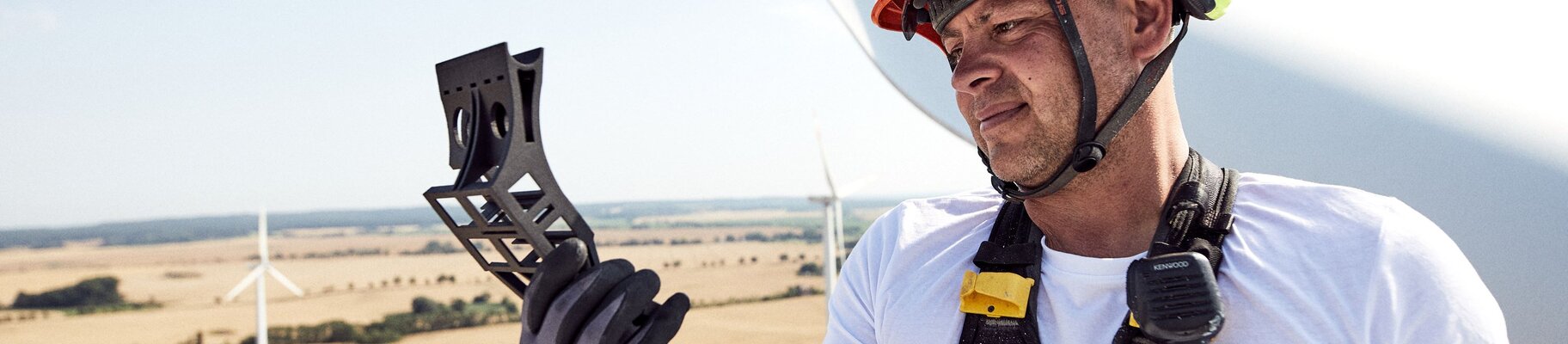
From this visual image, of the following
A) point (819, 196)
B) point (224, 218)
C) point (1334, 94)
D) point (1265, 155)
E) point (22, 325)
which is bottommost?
point (224, 218)

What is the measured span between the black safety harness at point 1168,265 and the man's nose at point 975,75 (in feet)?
1.43

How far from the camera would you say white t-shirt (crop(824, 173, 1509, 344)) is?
2.45m

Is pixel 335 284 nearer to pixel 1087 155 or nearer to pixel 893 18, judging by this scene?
pixel 893 18

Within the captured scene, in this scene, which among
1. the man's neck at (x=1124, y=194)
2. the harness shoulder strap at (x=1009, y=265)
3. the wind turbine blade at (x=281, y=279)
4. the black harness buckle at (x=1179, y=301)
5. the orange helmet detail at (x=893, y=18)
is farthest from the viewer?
the wind turbine blade at (x=281, y=279)

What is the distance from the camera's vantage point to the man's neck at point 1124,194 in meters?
2.97

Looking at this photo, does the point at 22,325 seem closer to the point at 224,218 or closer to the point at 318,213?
the point at 318,213

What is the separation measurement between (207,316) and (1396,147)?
211 ft

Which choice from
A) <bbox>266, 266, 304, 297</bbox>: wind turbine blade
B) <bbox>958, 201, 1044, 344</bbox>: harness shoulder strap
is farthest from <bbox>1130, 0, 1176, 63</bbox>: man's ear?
<bbox>266, 266, 304, 297</bbox>: wind turbine blade

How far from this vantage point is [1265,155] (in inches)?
223

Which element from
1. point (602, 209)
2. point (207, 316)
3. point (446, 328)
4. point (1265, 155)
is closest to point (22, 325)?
point (207, 316)

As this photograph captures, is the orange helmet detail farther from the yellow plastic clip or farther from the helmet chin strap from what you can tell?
the yellow plastic clip

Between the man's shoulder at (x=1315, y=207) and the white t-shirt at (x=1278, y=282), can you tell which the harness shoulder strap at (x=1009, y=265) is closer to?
the white t-shirt at (x=1278, y=282)

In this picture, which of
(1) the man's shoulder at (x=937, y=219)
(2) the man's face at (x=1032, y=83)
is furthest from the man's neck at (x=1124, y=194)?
(1) the man's shoulder at (x=937, y=219)

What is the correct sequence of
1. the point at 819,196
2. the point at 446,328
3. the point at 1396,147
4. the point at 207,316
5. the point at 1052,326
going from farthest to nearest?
the point at 207,316 < the point at 446,328 < the point at 819,196 < the point at 1396,147 < the point at 1052,326
